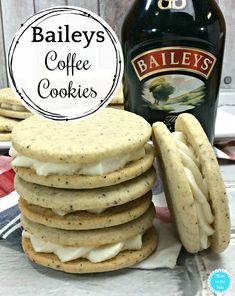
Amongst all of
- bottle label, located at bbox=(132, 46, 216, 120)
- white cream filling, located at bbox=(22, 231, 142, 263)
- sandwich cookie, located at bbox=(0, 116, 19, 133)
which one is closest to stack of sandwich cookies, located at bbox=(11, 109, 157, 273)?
white cream filling, located at bbox=(22, 231, 142, 263)

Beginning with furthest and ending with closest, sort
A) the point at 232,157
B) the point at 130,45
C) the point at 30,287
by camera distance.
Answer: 1. the point at 232,157
2. the point at 130,45
3. the point at 30,287

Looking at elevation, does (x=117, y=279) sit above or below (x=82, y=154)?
below

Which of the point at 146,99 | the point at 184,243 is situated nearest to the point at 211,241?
the point at 184,243

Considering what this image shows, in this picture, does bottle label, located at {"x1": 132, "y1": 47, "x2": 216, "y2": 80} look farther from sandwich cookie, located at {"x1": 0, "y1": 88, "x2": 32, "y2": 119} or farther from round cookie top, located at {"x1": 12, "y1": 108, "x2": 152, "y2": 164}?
sandwich cookie, located at {"x1": 0, "y1": 88, "x2": 32, "y2": 119}

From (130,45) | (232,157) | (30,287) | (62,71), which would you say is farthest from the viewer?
(232,157)

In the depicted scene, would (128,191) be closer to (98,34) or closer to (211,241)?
(211,241)

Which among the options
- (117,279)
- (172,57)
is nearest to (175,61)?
(172,57)

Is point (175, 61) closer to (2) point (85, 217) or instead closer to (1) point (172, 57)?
(1) point (172, 57)
